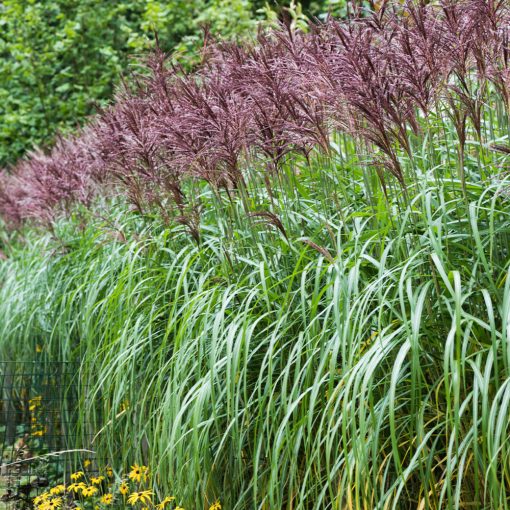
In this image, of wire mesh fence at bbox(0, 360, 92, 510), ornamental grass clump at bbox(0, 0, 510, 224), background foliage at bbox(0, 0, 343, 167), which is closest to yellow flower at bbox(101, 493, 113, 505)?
wire mesh fence at bbox(0, 360, 92, 510)

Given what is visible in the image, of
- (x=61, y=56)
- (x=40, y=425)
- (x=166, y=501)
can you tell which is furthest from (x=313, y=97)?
(x=61, y=56)

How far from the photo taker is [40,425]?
22.0 ft

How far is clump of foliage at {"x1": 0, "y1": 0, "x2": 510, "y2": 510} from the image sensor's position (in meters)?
3.43

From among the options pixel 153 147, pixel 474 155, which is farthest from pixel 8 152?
pixel 474 155

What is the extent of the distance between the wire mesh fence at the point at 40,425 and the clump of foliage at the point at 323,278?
29 centimetres

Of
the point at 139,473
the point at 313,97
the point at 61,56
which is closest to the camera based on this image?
the point at 313,97

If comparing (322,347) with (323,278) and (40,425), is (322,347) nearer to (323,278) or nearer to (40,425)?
(323,278)

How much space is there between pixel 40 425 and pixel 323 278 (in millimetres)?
3180

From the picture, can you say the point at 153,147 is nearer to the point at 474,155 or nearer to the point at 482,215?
the point at 474,155

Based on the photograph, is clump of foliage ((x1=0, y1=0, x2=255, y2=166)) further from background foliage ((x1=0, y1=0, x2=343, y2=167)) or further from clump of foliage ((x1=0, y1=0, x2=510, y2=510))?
clump of foliage ((x1=0, y1=0, x2=510, y2=510))

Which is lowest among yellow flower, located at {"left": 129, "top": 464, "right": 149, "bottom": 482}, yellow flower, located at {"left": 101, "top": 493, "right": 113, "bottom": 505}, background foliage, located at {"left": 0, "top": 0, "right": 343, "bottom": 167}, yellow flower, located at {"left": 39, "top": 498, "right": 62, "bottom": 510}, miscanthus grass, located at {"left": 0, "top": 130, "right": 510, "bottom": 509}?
yellow flower, located at {"left": 101, "top": 493, "right": 113, "bottom": 505}

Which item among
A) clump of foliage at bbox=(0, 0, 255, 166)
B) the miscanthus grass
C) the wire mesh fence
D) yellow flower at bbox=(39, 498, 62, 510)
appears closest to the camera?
the miscanthus grass

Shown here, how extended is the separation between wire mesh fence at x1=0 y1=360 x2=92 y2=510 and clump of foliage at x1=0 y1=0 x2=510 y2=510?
0.29m

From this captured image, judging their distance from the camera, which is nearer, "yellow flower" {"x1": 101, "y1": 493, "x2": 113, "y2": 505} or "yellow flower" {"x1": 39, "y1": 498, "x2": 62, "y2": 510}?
"yellow flower" {"x1": 39, "y1": 498, "x2": 62, "y2": 510}
